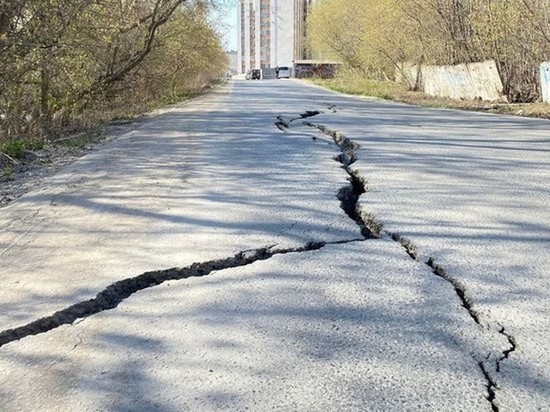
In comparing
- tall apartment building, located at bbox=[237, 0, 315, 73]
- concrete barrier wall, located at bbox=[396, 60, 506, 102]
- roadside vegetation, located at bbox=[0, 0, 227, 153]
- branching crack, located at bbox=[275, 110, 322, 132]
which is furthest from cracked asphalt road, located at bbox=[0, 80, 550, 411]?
tall apartment building, located at bbox=[237, 0, 315, 73]

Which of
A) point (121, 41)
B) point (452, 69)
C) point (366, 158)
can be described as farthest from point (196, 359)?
point (452, 69)

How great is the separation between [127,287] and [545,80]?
16859 mm

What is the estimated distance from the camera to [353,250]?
3814mm

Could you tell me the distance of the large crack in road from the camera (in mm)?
2285

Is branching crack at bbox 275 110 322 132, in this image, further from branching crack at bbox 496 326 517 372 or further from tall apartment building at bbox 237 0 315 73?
tall apartment building at bbox 237 0 315 73

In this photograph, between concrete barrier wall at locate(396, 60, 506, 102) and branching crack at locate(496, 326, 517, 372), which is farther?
concrete barrier wall at locate(396, 60, 506, 102)

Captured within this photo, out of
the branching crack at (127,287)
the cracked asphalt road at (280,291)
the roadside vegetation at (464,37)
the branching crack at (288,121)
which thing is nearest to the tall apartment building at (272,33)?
the roadside vegetation at (464,37)

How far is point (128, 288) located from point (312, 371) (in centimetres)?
140

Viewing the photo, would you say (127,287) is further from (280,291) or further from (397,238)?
(397,238)

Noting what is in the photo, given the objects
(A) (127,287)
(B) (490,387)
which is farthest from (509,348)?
(A) (127,287)

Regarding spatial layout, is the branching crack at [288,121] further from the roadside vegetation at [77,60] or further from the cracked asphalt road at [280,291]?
the cracked asphalt road at [280,291]

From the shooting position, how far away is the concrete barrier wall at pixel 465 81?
65.3 feet

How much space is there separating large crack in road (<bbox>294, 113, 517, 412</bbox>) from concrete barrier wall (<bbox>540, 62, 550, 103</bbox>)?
36.7 feet

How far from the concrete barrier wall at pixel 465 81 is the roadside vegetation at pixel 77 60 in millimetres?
10107
